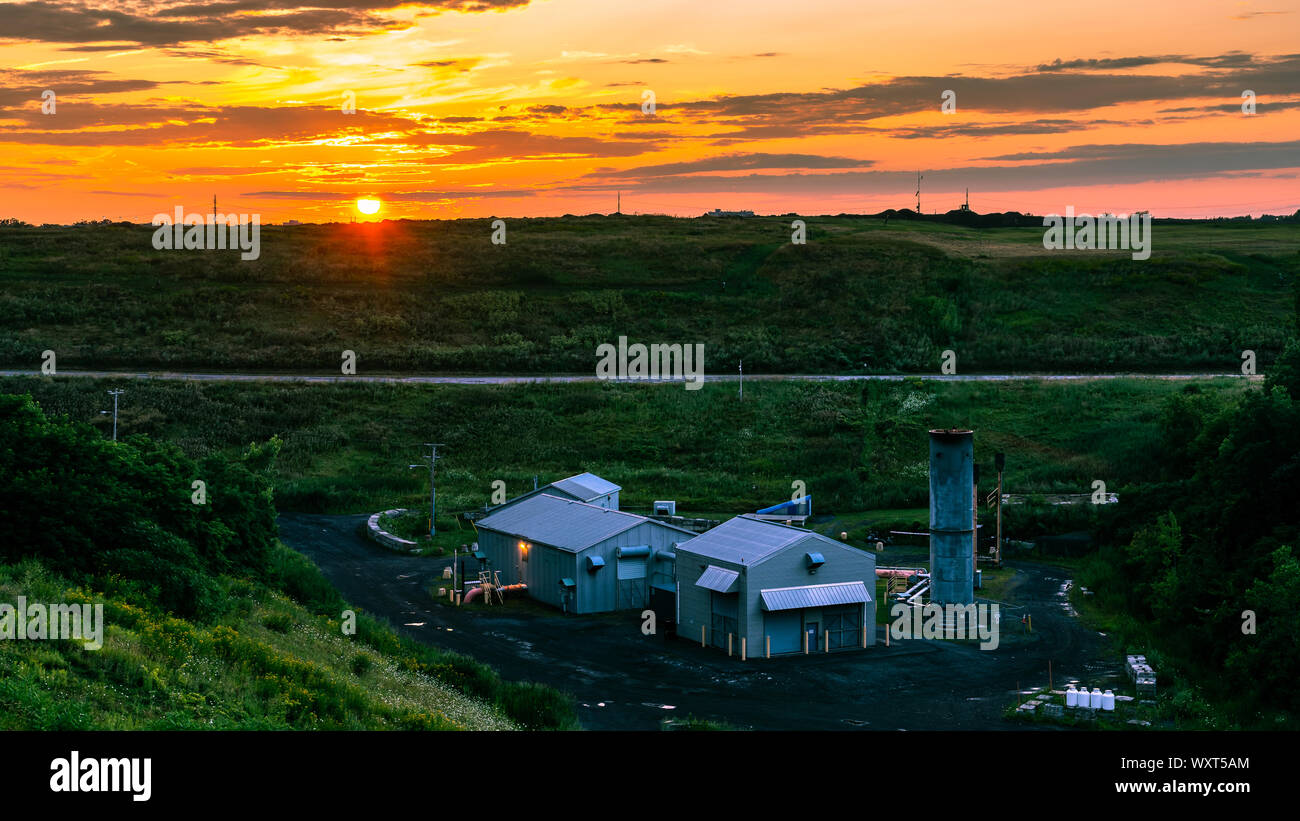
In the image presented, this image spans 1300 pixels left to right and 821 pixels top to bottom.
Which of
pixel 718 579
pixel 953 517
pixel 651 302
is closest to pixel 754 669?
pixel 718 579

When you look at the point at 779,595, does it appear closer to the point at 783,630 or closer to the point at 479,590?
the point at 783,630

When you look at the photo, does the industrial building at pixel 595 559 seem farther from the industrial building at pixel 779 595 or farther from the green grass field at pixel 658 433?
the green grass field at pixel 658 433

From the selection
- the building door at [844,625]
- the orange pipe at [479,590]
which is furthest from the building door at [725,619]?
the orange pipe at [479,590]

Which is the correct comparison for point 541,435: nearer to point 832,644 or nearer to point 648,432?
point 648,432

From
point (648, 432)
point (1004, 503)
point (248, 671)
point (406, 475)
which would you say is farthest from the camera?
point (648, 432)

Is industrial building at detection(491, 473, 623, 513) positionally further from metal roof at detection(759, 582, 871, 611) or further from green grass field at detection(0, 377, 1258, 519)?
metal roof at detection(759, 582, 871, 611)

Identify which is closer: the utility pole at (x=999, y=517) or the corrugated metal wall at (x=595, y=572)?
the corrugated metal wall at (x=595, y=572)

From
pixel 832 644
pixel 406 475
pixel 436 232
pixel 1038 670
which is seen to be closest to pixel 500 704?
pixel 832 644
